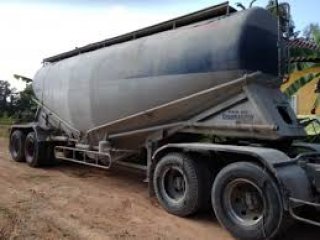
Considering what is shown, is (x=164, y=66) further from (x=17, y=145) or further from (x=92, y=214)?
(x=17, y=145)

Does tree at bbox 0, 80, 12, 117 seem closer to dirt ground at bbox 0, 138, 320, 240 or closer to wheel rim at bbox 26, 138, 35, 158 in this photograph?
wheel rim at bbox 26, 138, 35, 158

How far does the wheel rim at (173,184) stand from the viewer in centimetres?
736

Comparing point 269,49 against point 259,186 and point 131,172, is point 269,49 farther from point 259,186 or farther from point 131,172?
point 131,172

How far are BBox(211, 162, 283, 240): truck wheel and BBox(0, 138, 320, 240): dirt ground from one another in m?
0.31

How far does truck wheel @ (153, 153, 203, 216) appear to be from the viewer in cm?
694

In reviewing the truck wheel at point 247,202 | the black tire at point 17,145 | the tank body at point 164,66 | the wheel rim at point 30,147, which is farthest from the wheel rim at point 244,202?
the black tire at point 17,145

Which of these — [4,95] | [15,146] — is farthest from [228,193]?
[4,95]

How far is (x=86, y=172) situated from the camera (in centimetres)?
1127

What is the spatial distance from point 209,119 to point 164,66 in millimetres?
1236

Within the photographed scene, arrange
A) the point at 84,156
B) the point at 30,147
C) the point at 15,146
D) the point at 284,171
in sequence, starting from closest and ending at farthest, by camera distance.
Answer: the point at 284,171 → the point at 84,156 → the point at 30,147 → the point at 15,146

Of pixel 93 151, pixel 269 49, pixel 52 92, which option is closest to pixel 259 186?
→ pixel 269 49

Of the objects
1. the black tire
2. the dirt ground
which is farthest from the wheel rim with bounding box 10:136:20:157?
the dirt ground

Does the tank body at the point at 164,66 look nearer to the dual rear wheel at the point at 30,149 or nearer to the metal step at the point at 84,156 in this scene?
the metal step at the point at 84,156

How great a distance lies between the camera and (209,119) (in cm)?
751
